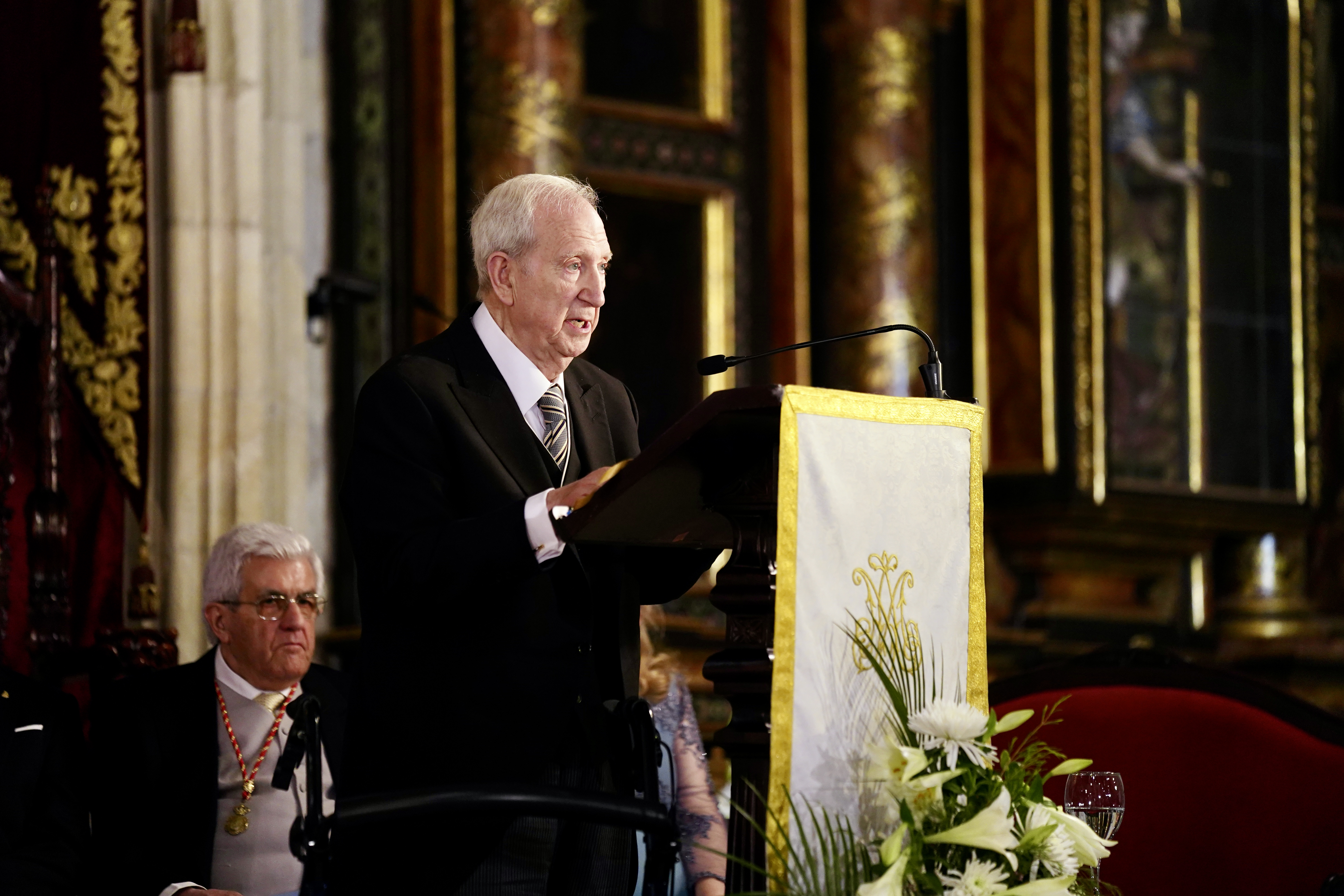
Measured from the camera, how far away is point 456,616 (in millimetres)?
2432

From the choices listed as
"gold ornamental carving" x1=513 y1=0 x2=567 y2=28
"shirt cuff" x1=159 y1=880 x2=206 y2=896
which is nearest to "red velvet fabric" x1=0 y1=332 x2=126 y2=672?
"shirt cuff" x1=159 y1=880 x2=206 y2=896

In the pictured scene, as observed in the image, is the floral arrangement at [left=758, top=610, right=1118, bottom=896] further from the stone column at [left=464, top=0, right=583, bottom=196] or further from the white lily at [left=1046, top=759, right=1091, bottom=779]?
the stone column at [left=464, top=0, right=583, bottom=196]

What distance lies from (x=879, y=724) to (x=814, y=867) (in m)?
0.26

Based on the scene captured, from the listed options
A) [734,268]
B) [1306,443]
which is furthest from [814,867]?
[1306,443]

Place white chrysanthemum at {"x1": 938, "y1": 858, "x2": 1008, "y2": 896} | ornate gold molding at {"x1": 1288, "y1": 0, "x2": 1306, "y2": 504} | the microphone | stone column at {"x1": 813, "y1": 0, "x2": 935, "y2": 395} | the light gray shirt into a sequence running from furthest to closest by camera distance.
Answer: ornate gold molding at {"x1": 1288, "y1": 0, "x2": 1306, "y2": 504} < stone column at {"x1": 813, "y1": 0, "x2": 935, "y2": 395} < the light gray shirt < the microphone < white chrysanthemum at {"x1": 938, "y1": 858, "x2": 1008, "y2": 896}

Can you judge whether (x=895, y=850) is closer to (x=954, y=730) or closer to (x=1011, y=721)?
(x=954, y=730)

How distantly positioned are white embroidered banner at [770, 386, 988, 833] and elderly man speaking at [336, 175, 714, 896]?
1.01 ft

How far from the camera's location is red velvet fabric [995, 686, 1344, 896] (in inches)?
142

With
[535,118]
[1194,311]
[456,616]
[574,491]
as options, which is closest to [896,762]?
[574,491]

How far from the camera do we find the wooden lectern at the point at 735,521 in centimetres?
215

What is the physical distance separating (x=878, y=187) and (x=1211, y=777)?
361cm

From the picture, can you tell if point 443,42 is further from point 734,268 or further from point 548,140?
point 734,268

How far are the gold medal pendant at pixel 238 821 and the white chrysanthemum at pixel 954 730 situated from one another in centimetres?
182

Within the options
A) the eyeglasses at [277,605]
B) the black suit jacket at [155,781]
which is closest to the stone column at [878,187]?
the eyeglasses at [277,605]
